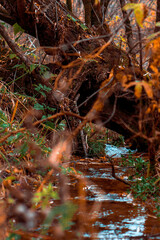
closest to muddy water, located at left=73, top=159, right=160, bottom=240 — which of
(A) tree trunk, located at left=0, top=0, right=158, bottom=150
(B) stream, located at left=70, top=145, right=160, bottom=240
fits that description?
(B) stream, located at left=70, top=145, right=160, bottom=240

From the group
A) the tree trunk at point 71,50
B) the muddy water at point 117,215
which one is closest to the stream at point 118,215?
the muddy water at point 117,215

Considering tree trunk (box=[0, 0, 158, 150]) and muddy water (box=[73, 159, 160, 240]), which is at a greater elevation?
tree trunk (box=[0, 0, 158, 150])

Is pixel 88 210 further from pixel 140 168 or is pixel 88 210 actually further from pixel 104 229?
pixel 140 168

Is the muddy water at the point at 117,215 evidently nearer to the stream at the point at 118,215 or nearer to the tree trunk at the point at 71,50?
the stream at the point at 118,215

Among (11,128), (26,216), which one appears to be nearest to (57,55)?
(11,128)

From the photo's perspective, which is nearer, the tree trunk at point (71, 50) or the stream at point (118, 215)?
the stream at point (118, 215)

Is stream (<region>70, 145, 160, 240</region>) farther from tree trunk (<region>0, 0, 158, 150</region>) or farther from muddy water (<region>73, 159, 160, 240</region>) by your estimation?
tree trunk (<region>0, 0, 158, 150</region>)

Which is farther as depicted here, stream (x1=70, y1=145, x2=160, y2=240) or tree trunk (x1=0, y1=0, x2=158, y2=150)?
tree trunk (x1=0, y1=0, x2=158, y2=150)

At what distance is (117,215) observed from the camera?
6.81 feet

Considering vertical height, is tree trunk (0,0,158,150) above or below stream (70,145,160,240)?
above

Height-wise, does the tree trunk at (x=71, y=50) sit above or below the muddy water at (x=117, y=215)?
above

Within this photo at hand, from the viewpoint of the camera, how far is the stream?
1.72 metres

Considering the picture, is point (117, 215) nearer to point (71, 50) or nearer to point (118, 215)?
point (118, 215)

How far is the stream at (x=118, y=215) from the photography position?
1718mm
